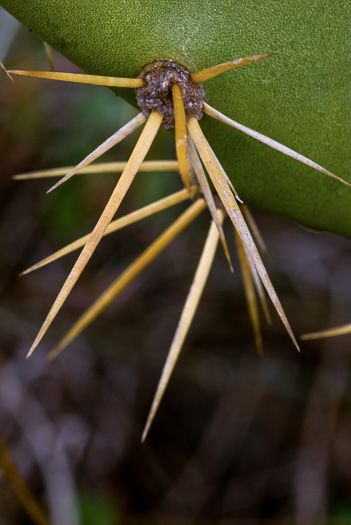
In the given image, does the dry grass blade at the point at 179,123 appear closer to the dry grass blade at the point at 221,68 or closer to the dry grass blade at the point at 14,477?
the dry grass blade at the point at 221,68

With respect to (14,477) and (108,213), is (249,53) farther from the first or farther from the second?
(14,477)

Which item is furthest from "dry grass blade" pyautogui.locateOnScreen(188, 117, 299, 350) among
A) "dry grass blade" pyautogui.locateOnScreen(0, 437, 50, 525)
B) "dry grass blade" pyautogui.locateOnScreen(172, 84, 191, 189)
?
"dry grass blade" pyautogui.locateOnScreen(0, 437, 50, 525)

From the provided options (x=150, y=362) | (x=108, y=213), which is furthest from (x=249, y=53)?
(x=150, y=362)

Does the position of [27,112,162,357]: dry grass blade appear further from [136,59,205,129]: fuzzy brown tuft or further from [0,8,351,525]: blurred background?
[0,8,351,525]: blurred background

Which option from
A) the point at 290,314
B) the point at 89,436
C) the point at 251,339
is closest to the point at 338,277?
the point at 290,314

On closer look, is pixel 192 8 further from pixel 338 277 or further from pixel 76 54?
pixel 338 277

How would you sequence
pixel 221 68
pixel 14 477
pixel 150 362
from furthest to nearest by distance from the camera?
pixel 150 362
pixel 14 477
pixel 221 68
